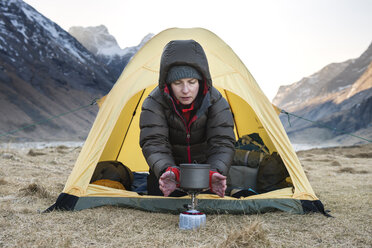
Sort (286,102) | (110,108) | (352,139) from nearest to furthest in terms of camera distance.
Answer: (110,108)
(352,139)
(286,102)

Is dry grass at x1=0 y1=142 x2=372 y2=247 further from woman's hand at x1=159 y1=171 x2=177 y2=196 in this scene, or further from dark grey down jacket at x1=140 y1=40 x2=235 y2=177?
dark grey down jacket at x1=140 y1=40 x2=235 y2=177

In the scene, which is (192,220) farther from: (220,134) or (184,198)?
(220,134)

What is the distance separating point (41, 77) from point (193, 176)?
2571 inches

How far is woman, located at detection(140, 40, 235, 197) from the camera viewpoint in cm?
266

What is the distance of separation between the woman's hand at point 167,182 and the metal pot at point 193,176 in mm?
149

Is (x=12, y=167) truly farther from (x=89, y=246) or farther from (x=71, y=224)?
(x=89, y=246)

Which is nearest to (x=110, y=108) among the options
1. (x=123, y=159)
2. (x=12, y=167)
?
(x=123, y=159)

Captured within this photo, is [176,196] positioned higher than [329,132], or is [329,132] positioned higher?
[176,196]

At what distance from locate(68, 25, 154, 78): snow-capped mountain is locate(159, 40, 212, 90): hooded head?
116 meters

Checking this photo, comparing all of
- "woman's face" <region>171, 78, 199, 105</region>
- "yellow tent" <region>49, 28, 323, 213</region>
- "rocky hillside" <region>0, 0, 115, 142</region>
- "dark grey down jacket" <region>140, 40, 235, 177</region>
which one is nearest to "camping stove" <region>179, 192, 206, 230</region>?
"dark grey down jacket" <region>140, 40, 235, 177</region>

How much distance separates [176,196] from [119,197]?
21.0 inches

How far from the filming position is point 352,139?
42.4 meters

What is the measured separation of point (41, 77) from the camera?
61375mm

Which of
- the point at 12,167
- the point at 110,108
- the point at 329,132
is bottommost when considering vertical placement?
the point at 329,132
